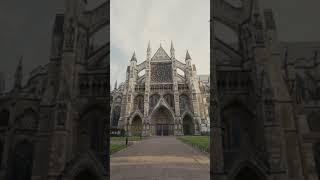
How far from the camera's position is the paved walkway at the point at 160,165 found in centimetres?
445

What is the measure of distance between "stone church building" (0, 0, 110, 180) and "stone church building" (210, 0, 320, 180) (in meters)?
2.05

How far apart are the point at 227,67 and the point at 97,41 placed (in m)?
2.55

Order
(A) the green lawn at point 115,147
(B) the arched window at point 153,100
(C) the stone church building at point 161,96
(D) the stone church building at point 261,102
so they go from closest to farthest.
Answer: (D) the stone church building at point 261,102 → (A) the green lawn at point 115,147 → (C) the stone church building at point 161,96 → (B) the arched window at point 153,100

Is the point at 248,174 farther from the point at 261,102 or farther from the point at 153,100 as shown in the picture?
the point at 153,100

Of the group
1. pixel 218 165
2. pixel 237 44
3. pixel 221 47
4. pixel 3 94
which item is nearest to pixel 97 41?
pixel 3 94

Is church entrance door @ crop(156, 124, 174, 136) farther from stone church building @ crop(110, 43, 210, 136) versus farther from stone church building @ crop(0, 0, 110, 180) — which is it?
stone church building @ crop(0, 0, 110, 180)

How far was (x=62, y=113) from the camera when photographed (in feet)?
15.2

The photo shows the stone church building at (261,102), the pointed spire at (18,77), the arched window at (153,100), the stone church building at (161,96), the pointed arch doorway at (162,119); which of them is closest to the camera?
the stone church building at (261,102)

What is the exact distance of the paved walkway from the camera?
4449 millimetres

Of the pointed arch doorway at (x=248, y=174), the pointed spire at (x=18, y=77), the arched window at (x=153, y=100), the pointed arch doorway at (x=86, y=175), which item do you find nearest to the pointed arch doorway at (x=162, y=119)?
the arched window at (x=153, y=100)

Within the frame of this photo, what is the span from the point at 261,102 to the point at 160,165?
2.08 meters

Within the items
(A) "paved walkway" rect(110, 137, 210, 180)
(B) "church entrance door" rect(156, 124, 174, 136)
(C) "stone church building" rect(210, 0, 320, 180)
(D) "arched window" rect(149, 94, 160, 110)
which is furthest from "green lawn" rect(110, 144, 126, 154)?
(D) "arched window" rect(149, 94, 160, 110)

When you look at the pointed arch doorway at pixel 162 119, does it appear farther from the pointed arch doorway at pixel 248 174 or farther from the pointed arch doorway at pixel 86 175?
the pointed arch doorway at pixel 248 174

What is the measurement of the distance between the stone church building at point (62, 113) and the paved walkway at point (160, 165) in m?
0.37
